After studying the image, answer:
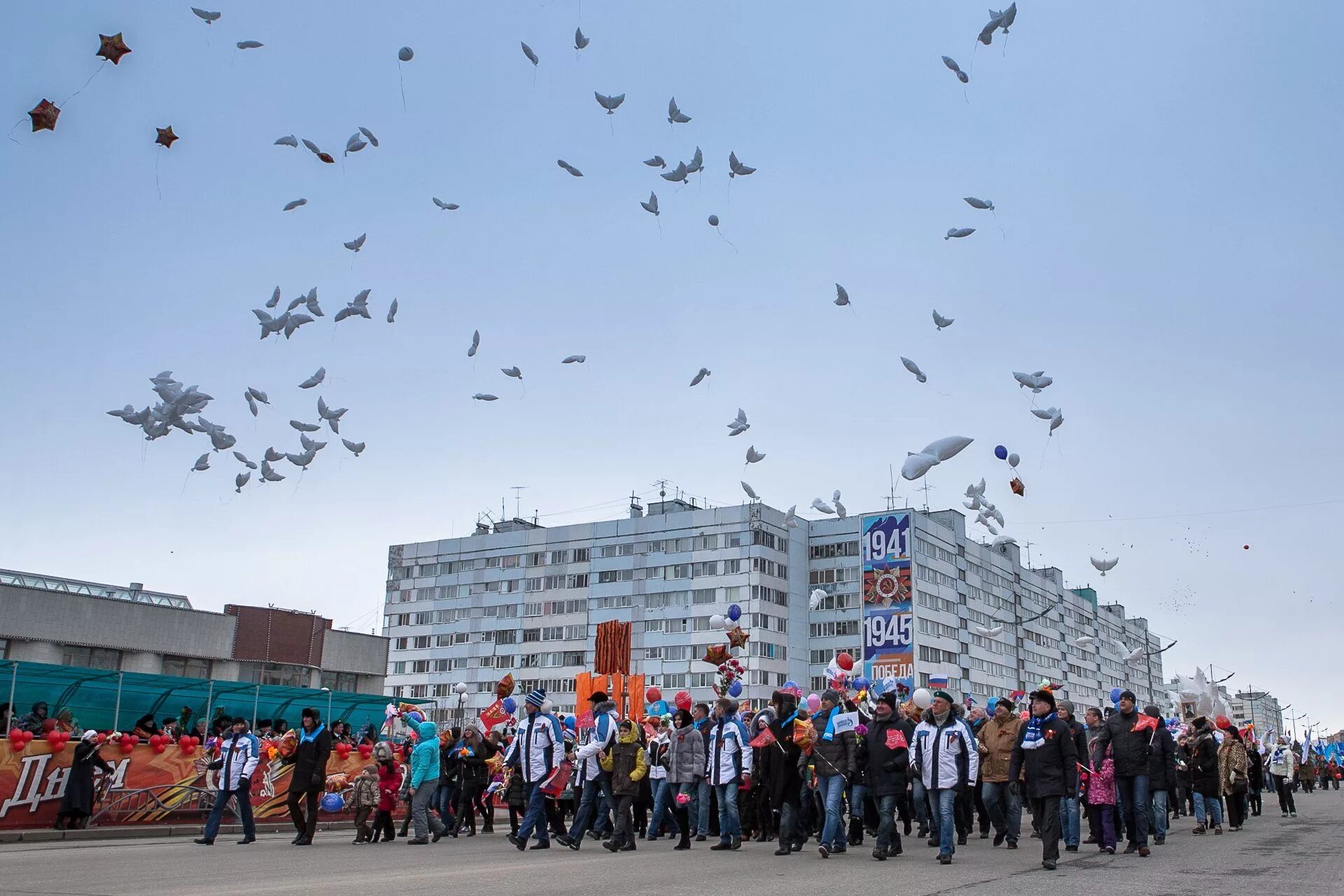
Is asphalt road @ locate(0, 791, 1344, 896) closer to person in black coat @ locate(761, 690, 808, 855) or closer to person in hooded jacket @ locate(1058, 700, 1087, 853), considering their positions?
person in hooded jacket @ locate(1058, 700, 1087, 853)

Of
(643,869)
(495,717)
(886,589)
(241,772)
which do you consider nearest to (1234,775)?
(643,869)

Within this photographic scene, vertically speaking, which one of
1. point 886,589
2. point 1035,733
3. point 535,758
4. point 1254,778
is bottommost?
point 1254,778

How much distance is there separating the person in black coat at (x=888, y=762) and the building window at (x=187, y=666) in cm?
4147

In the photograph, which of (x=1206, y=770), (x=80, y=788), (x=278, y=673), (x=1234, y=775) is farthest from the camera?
(x=278, y=673)

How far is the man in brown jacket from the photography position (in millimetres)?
14141

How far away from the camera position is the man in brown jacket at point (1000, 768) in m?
14.1

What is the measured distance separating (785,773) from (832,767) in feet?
2.09

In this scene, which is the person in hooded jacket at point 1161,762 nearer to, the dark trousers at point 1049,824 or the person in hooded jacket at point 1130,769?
the person in hooded jacket at point 1130,769

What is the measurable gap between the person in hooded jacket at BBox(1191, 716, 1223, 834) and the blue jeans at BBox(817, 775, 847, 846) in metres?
6.99

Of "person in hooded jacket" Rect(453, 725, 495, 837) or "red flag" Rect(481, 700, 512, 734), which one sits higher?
"red flag" Rect(481, 700, 512, 734)

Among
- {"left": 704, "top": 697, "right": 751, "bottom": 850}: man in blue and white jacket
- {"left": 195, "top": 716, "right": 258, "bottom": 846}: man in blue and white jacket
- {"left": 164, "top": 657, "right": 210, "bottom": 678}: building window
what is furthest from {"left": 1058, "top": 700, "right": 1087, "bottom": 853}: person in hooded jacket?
{"left": 164, "top": 657, "right": 210, "bottom": 678}: building window

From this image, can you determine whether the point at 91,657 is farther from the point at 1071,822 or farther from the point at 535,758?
the point at 1071,822

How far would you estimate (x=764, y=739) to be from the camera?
13.4 meters

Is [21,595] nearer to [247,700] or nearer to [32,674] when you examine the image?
[247,700]
